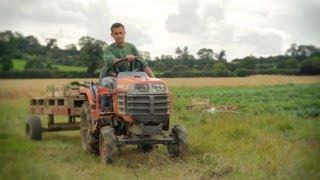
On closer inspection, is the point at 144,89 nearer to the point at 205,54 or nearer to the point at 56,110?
the point at 205,54

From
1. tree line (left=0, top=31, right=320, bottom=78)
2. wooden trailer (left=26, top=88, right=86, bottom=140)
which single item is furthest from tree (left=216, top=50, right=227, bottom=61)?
wooden trailer (left=26, top=88, right=86, bottom=140)

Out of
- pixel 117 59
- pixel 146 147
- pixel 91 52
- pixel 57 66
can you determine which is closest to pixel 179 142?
pixel 146 147

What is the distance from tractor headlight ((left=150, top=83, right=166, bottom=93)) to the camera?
7500 millimetres

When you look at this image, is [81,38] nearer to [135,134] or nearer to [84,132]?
[135,134]

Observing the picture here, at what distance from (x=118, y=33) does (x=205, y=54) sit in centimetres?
181

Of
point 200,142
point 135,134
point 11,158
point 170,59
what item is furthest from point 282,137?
point 11,158

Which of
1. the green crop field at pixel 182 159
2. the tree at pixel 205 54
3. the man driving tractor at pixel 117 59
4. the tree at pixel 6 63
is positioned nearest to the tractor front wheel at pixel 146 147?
the green crop field at pixel 182 159

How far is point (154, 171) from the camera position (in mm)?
7180

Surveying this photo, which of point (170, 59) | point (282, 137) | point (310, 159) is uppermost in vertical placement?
point (170, 59)

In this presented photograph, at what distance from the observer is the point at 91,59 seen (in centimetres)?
840

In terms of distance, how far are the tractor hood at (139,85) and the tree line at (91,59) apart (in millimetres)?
720

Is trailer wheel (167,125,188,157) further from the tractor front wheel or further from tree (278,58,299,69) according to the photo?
tree (278,58,299,69)

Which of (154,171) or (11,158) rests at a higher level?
(11,158)

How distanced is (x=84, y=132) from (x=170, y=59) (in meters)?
1.98
